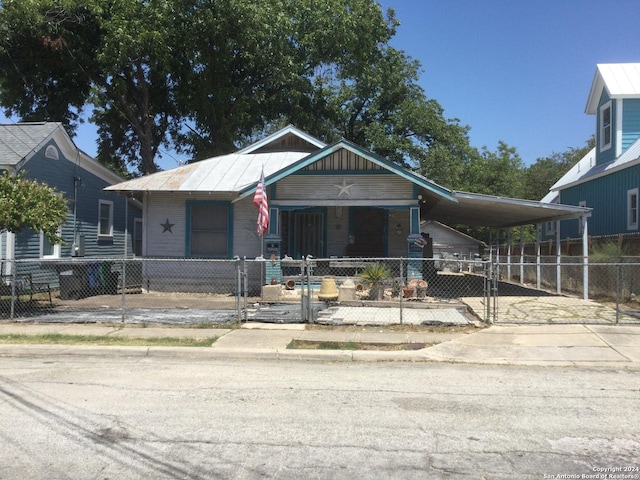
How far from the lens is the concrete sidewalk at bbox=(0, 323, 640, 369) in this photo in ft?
27.2

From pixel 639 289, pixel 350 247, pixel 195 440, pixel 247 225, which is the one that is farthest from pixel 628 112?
pixel 195 440

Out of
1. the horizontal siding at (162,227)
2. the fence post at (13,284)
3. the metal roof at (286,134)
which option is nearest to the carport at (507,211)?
the metal roof at (286,134)

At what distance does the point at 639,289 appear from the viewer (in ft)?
45.1

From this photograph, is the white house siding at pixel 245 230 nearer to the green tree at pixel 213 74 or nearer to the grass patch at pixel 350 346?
the grass patch at pixel 350 346

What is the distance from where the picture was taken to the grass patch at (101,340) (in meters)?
9.11

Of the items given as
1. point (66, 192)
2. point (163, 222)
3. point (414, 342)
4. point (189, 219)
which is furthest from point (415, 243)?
point (66, 192)

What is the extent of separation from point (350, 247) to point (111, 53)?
13.1 m

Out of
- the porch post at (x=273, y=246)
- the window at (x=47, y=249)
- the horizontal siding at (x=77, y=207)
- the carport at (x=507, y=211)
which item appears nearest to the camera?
the carport at (x=507, y=211)

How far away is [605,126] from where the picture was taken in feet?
65.6

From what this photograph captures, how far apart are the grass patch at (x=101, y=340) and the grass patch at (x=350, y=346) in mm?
→ 1560

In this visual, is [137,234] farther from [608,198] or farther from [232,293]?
[608,198]

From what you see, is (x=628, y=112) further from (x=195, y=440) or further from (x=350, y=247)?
(x=195, y=440)

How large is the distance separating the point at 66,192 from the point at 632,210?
62.3 feet

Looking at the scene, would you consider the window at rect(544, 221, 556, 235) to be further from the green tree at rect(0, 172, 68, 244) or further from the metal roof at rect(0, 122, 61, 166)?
the green tree at rect(0, 172, 68, 244)
